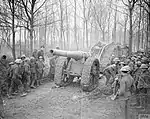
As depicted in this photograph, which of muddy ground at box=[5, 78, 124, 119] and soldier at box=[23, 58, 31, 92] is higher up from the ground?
soldier at box=[23, 58, 31, 92]

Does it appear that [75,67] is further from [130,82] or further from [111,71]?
[130,82]

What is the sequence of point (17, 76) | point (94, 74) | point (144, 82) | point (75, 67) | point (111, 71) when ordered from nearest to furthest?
point (144, 82), point (17, 76), point (94, 74), point (111, 71), point (75, 67)

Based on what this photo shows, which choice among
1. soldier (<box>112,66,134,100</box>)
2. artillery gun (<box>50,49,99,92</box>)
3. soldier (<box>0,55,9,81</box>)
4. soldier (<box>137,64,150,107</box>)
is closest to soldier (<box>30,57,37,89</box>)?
artillery gun (<box>50,49,99,92</box>)

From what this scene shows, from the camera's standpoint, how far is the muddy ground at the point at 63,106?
201 inches

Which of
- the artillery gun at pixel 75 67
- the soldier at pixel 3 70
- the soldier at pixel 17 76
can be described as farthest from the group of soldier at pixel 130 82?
the soldier at pixel 3 70

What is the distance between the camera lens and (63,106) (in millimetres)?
5938

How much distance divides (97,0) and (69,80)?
19.5 m

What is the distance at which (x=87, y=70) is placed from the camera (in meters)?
7.21

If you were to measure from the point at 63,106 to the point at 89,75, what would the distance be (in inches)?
69.6

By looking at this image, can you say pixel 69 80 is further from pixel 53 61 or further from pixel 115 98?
pixel 115 98

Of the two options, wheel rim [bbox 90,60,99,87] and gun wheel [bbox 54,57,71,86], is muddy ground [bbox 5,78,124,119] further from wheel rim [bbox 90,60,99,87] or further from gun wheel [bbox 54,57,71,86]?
wheel rim [bbox 90,60,99,87]

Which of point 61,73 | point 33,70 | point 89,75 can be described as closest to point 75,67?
point 61,73

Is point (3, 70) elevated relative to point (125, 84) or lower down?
elevated

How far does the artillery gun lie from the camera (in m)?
7.46
